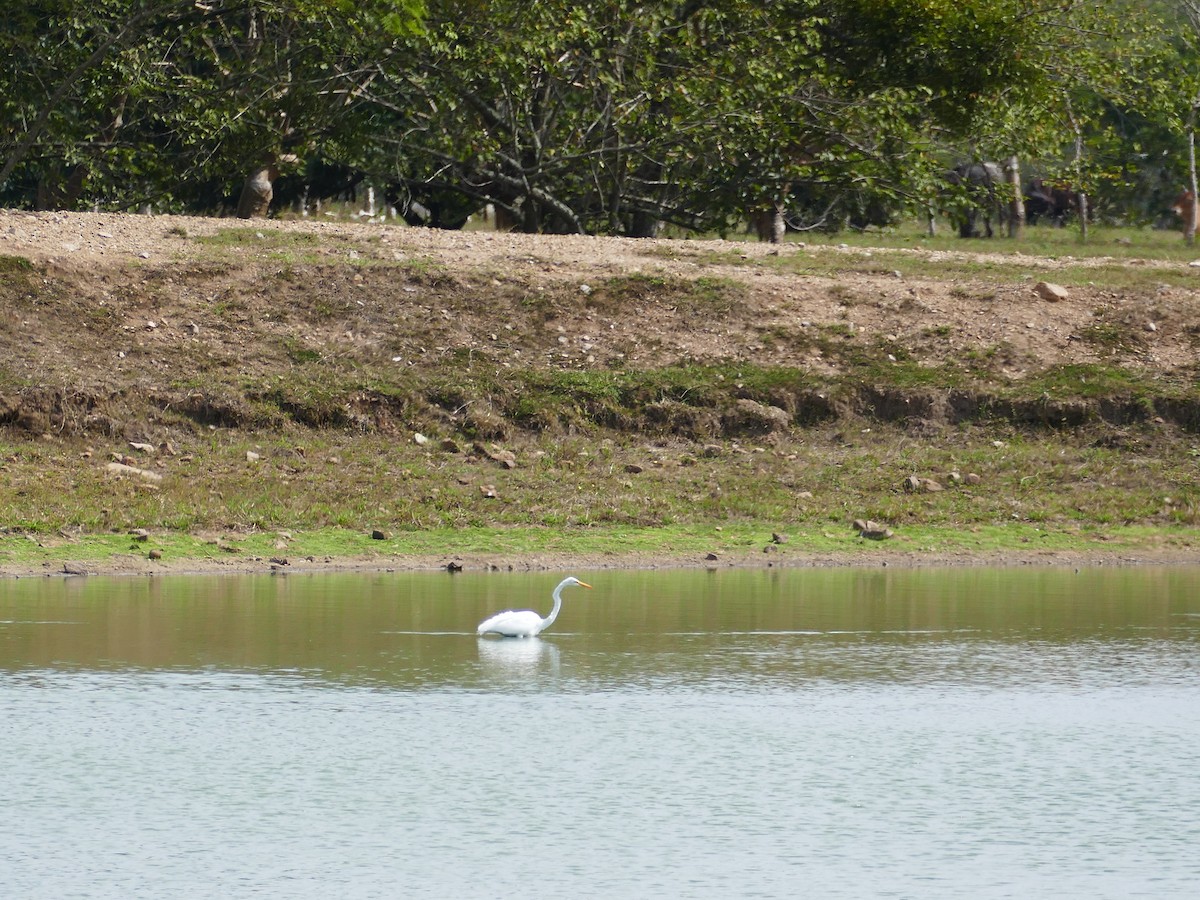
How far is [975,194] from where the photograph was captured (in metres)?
28.5

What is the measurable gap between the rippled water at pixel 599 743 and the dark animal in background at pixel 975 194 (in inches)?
516

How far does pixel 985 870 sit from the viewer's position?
23.1 ft

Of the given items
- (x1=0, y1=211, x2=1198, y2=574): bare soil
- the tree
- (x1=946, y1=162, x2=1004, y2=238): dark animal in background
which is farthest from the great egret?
(x1=946, y1=162, x2=1004, y2=238): dark animal in background

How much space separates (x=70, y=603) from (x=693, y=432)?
25.3 feet

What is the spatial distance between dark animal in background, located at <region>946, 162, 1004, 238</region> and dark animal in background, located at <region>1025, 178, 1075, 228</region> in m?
1.01

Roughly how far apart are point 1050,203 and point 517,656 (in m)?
35.4

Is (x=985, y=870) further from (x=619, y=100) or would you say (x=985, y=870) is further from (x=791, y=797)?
(x=619, y=100)

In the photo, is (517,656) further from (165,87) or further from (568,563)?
(165,87)

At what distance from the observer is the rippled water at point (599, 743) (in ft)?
23.2

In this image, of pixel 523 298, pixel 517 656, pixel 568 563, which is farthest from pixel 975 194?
pixel 517 656

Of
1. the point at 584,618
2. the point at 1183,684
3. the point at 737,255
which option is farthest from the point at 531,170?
the point at 1183,684

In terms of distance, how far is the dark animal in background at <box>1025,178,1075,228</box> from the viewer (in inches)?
1742

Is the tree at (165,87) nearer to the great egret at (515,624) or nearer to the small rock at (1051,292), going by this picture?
the small rock at (1051,292)

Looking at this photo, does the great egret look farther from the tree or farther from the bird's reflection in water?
the tree
